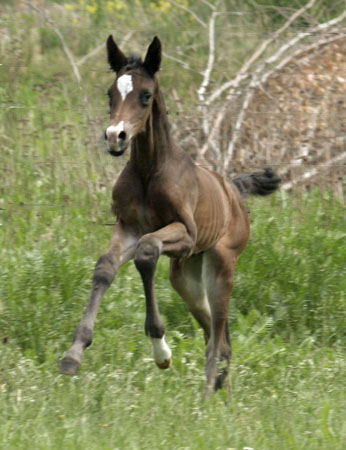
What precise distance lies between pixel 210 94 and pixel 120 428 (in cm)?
481

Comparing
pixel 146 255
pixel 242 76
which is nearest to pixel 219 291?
pixel 146 255

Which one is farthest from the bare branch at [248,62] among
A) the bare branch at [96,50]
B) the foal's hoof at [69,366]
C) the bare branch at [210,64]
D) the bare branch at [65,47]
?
the foal's hoof at [69,366]

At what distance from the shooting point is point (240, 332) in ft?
23.0

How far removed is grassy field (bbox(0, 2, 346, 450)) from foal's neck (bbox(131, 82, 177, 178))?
1.30 metres

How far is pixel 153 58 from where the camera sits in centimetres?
542

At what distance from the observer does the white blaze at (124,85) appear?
521cm

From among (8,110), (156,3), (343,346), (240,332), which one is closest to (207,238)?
(240,332)

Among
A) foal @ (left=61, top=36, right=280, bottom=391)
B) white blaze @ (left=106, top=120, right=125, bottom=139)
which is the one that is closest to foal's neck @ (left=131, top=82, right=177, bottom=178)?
foal @ (left=61, top=36, right=280, bottom=391)

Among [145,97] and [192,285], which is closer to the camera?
[145,97]

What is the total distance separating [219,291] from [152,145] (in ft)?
4.21

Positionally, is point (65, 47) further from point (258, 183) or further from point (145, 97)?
point (145, 97)

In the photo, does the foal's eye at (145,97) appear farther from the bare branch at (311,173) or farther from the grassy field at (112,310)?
the bare branch at (311,173)

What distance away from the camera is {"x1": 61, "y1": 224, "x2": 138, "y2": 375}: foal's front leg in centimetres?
481

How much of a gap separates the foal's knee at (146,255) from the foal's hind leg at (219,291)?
47.6 inches
